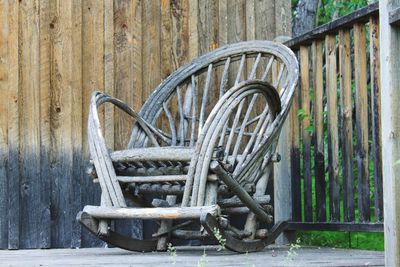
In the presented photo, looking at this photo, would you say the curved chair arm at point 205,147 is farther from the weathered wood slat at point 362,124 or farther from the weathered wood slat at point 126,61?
the weathered wood slat at point 126,61

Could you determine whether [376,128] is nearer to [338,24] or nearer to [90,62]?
[338,24]

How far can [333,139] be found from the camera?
3.97 meters

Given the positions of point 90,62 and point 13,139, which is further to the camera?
point 90,62

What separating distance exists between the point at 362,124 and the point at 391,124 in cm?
124

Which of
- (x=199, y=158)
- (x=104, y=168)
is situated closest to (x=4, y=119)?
(x=104, y=168)

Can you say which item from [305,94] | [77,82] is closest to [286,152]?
[305,94]

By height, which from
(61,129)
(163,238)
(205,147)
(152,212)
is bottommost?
(163,238)

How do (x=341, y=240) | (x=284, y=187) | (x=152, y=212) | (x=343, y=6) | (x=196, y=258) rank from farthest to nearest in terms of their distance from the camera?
1. (x=343, y=6)
2. (x=341, y=240)
3. (x=284, y=187)
4. (x=152, y=212)
5. (x=196, y=258)

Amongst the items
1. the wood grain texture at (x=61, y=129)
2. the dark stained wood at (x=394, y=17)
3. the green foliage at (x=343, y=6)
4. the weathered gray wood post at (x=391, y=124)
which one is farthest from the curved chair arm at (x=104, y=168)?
the green foliage at (x=343, y=6)

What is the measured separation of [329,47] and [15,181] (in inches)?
63.3

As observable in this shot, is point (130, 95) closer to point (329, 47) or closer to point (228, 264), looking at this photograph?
point (329, 47)

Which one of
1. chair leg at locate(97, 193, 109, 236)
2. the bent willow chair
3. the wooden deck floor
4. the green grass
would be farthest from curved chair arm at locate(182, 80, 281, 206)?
the green grass

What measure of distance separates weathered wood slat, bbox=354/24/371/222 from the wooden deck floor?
21 cm

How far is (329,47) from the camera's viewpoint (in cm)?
404
